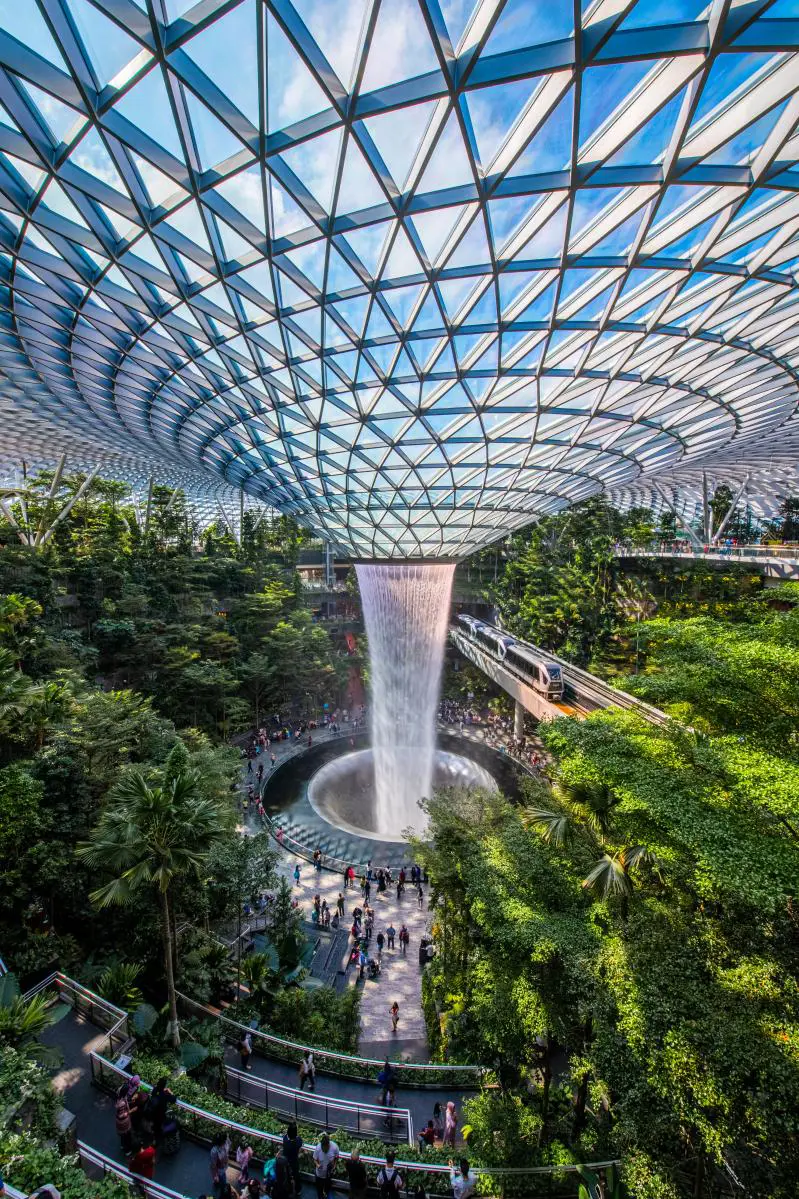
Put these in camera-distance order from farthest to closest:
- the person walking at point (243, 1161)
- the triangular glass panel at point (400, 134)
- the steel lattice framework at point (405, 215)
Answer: the triangular glass panel at point (400, 134)
the person walking at point (243, 1161)
the steel lattice framework at point (405, 215)

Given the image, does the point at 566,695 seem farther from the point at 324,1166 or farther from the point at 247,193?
the point at 247,193

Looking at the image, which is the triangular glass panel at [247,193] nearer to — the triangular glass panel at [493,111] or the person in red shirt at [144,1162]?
the triangular glass panel at [493,111]

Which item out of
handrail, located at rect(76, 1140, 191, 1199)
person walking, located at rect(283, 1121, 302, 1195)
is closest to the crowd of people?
person walking, located at rect(283, 1121, 302, 1195)

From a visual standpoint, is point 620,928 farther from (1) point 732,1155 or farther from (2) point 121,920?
(2) point 121,920

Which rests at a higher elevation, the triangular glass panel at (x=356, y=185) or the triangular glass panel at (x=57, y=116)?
the triangular glass panel at (x=57, y=116)

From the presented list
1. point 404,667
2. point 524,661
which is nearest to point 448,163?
point 524,661

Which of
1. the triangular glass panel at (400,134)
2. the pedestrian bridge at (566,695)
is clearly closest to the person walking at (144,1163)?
the pedestrian bridge at (566,695)
